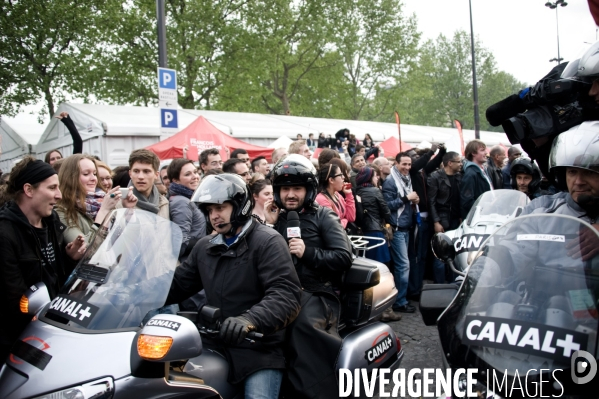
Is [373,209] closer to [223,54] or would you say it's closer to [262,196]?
[262,196]

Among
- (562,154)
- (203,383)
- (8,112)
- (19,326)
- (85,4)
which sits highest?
(85,4)

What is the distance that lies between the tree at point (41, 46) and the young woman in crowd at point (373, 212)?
14.8m

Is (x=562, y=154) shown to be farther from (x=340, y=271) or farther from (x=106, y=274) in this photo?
(x=106, y=274)

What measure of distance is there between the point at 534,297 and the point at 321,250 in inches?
63.4

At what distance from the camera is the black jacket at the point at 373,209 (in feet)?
21.5

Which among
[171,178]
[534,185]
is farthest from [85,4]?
[534,185]

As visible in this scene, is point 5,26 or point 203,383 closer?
point 203,383

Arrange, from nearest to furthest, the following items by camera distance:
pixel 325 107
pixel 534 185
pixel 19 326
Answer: pixel 19 326 < pixel 534 185 < pixel 325 107

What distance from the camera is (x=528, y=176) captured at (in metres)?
5.99

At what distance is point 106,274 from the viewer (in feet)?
7.55

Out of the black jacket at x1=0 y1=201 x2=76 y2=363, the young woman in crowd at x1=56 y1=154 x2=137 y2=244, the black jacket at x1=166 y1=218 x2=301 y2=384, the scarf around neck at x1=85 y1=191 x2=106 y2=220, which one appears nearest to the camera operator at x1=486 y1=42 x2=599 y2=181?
the black jacket at x1=166 y1=218 x2=301 y2=384

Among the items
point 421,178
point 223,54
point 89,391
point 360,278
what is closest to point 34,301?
point 89,391

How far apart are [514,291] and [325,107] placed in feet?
120

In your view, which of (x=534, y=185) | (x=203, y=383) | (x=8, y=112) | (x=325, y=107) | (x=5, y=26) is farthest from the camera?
(x=325, y=107)
